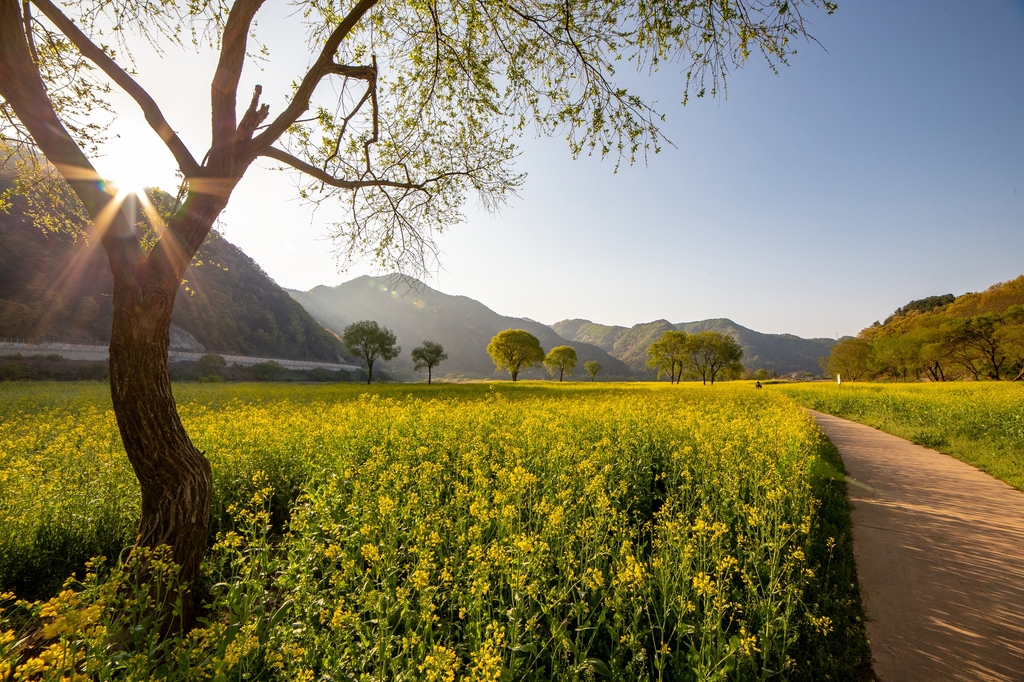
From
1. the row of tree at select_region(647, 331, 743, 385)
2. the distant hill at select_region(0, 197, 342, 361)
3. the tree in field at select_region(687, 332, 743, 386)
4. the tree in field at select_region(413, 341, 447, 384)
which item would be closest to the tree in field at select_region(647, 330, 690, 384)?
the row of tree at select_region(647, 331, 743, 385)

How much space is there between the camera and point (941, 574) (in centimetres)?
424

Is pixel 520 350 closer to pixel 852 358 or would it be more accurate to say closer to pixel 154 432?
pixel 852 358

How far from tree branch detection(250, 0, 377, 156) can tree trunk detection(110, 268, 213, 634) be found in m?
1.73

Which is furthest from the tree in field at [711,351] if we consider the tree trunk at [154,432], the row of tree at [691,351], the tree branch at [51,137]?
the tree branch at [51,137]

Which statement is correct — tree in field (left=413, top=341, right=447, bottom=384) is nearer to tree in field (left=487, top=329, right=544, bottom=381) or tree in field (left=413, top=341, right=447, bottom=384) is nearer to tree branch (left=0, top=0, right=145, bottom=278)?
tree in field (left=487, top=329, right=544, bottom=381)

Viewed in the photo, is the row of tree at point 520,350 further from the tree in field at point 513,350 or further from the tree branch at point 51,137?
the tree branch at point 51,137

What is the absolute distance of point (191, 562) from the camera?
3324mm

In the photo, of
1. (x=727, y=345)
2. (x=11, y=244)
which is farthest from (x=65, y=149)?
(x=11, y=244)

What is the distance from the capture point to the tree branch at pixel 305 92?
12.1ft

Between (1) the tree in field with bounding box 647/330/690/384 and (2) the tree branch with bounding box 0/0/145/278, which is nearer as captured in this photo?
(2) the tree branch with bounding box 0/0/145/278

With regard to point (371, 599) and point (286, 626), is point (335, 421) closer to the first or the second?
point (286, 626)

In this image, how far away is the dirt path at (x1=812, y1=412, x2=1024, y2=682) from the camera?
3.07m

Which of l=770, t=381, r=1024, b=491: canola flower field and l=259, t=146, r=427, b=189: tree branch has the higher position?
l=259, t=146, r=427, b=189: tree branch

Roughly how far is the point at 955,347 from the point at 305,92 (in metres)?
63.5
